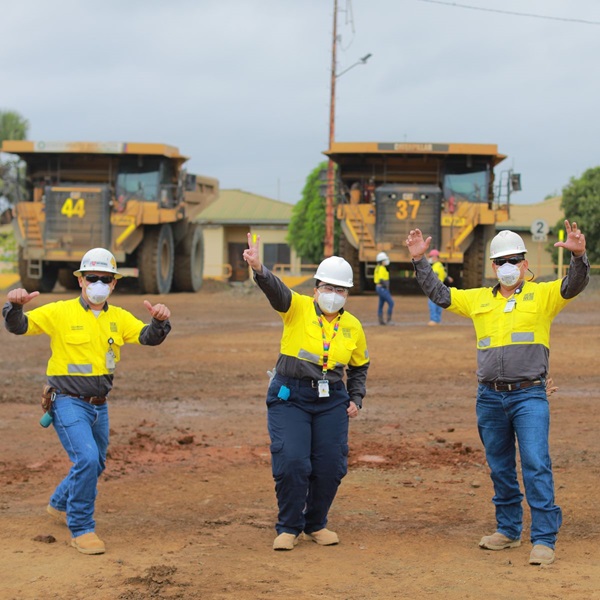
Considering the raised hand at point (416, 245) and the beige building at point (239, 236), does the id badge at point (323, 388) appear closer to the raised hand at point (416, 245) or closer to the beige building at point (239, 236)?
the raised hand at point (416, 245)

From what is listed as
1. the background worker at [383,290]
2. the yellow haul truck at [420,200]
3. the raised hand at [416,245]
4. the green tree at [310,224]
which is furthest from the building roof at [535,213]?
the raised hand at [416,245]

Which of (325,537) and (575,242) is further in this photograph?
(325,537)

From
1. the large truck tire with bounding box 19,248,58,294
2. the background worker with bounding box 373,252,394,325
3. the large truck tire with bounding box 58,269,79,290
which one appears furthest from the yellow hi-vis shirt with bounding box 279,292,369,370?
the large truck tire with bounding box 58,269,79,290

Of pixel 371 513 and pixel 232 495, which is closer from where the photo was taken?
pixel 371 513

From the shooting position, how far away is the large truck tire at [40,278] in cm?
3234

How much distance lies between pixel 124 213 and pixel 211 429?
19.9 metres

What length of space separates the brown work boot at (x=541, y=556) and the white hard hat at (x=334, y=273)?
1.93 m

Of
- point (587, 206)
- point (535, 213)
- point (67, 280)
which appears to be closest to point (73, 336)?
point (67, 280)

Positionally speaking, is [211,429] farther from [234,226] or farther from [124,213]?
[234,226]

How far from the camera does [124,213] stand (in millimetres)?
31344

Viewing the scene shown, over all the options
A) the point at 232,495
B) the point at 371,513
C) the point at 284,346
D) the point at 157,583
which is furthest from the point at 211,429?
the point at 157,583

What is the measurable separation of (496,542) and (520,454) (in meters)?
0.57

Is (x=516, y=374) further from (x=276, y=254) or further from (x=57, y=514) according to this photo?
(x=276, y=254)

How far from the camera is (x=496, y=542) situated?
735 cm
